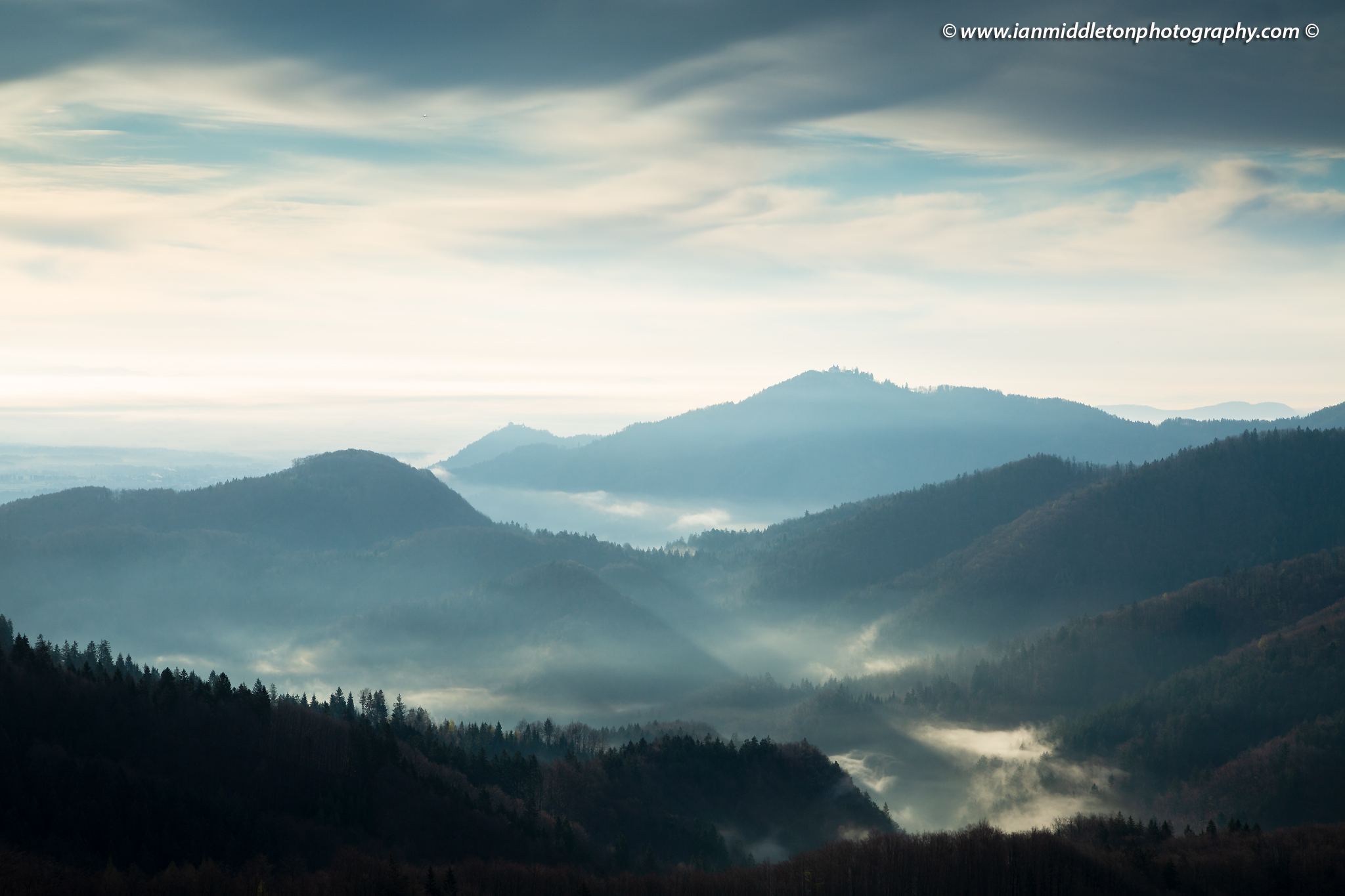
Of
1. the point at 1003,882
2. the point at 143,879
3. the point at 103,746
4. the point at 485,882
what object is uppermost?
the point at 103,746

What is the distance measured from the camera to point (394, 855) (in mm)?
182500

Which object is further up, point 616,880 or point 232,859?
point 232,859

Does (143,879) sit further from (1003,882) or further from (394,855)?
(1003,882)

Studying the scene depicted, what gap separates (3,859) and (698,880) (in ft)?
403

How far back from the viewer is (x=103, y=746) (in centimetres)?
17900

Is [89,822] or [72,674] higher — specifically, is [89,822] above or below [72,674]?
below

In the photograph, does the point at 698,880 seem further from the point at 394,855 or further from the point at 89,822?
the point at 89,822

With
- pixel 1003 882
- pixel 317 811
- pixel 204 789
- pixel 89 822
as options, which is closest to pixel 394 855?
pixel 317 811

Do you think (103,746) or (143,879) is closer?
(143,879)

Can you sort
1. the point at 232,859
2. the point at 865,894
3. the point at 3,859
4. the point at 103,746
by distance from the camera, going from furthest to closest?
1. the point at 865,894
2. the point at 103,746
3. the point at 232,859
4. the point at 3,859

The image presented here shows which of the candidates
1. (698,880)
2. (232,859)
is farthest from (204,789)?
(698,880)

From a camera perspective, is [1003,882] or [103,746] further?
[1003,882]

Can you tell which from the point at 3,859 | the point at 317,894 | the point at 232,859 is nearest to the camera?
the point at 3,859

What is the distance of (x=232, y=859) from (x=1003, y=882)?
158331 mm
